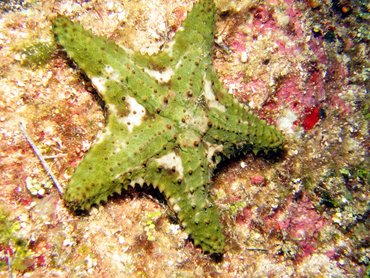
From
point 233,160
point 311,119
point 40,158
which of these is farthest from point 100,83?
point 311,119

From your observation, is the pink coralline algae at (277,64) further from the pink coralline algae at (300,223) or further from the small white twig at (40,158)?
the small white twig at (40,158)

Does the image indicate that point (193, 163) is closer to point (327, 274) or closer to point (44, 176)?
point (44, 176)

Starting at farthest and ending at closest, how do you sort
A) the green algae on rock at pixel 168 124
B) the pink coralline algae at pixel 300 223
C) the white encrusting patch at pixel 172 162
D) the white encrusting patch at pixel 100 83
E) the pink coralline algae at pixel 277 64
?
the pink coralline algae at pixel 300 223
the pink coralline algae at pixel 277 64
the white encrusting patch at pixel 172 162
the white encrusting patch at pixel 100 83
the green algae on rock at pixel 168 124

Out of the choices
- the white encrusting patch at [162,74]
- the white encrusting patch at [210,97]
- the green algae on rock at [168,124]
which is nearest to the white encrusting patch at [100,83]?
the green algae on rock at [168,124]

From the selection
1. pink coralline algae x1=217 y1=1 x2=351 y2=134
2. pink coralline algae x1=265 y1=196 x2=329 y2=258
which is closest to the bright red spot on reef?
pink coralline algae x1=217 y1=1 x2=351 y2=134

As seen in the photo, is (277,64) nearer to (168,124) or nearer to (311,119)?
(311,119)

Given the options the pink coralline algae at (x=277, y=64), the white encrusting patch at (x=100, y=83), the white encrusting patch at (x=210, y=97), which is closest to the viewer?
the white encrusting patch at (x=100, y=83)
